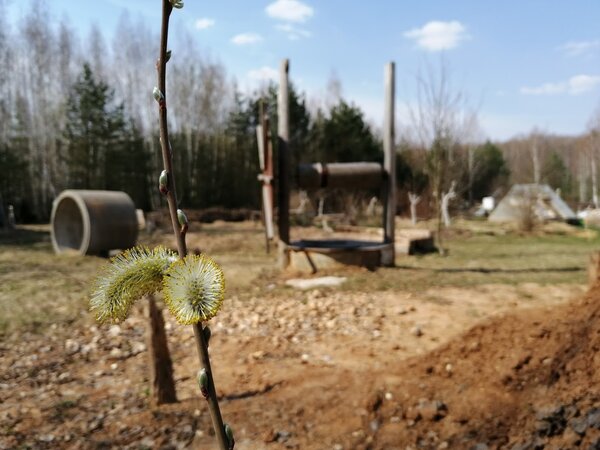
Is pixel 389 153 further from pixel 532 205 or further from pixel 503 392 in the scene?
pixel 532 205

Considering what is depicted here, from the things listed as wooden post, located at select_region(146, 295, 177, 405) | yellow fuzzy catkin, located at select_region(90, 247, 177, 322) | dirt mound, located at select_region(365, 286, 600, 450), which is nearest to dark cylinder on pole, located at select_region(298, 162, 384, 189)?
dirt mound, located at select_region(365, 286, 600, 450)

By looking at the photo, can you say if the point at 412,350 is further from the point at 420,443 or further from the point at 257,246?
the point at 257,246

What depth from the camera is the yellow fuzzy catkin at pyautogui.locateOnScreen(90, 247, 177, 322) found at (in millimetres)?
881

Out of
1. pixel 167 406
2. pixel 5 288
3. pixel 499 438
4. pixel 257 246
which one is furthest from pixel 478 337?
pixel 257 246

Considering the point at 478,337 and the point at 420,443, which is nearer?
the point at 420,443

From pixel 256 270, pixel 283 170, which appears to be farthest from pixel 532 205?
pixel 256 270

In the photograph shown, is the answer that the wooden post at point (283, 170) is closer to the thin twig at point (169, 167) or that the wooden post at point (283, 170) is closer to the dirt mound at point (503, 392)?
the dirt mound at point (503, 392)

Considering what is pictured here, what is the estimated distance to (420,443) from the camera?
2807 mm

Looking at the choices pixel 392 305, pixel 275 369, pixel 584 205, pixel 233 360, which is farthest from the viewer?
pixel 584 205

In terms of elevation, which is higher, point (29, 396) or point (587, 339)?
point (587, 339)

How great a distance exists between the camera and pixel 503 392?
10.7 ft

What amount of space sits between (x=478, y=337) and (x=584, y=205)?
Answer: 89.7 ft

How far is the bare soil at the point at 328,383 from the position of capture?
9.38 ft

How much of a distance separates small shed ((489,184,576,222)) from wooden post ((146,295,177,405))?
49.6 feet
